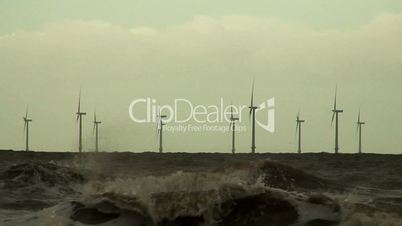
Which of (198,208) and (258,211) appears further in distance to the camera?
(258,211)

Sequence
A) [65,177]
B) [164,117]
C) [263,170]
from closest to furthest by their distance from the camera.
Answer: [263,170] < [65,177] < [164,117]

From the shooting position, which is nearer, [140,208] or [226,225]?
[226,225]

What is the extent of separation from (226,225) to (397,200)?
772cm

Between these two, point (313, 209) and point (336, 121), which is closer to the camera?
point (313, 209)

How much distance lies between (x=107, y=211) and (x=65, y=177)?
35.8 feet

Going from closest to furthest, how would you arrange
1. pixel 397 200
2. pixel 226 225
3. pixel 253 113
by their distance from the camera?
pixel 226 225 < pixel 397 200 < pixel 253 113

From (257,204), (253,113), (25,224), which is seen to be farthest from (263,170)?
(253,113)

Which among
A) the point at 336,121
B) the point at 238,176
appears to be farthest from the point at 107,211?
the point at 336,121

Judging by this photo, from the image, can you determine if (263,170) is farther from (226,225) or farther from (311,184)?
(226,225)

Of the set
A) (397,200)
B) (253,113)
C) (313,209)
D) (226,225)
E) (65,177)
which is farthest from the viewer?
(253,113)

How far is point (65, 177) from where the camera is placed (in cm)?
2169

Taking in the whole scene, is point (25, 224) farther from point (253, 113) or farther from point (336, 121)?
point (336, 121)

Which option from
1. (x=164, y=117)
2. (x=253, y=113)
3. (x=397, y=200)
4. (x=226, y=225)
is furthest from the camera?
(x=164, y=117)

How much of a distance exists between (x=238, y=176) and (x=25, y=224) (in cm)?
723
